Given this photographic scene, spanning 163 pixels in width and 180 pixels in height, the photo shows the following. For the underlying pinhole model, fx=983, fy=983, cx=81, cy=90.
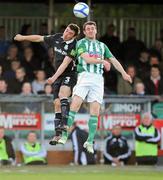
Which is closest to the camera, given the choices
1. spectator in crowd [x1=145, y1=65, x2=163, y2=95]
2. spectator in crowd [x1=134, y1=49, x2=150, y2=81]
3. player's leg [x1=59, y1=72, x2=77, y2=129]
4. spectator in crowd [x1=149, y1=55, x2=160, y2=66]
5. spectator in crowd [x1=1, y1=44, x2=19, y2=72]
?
player's leg [x1=59, y1=72, x2=77, y2=129]

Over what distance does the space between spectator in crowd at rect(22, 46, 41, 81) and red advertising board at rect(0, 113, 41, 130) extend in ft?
6.23

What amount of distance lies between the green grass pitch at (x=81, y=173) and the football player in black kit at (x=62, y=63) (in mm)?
1954

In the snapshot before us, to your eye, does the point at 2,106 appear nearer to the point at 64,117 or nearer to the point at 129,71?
the point at 129,71

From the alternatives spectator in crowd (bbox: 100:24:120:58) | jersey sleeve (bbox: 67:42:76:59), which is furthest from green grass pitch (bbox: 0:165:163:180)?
spectator in crowd (bbox: 100:24:120:58)

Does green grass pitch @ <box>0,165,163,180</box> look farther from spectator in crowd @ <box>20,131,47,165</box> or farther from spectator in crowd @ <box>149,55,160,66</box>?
spectator in crowd @ <box>149,55,160,66</box>

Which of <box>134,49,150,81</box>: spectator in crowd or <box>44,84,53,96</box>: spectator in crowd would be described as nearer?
<box>44,84,53,96</box>: spectator in crowd

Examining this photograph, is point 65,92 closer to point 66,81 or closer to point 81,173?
point 66,81

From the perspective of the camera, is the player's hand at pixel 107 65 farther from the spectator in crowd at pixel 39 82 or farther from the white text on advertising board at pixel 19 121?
the spectator in crowd at pixel 39 82

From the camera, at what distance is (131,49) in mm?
28125

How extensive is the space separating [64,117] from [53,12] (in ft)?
40.0

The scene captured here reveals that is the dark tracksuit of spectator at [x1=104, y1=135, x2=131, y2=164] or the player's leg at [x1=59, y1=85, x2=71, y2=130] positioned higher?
the player's leg at [x1=59, y1=85, x2=71, y2=130]

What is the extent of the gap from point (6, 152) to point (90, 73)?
691cm

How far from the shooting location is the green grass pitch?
20078 millimetres

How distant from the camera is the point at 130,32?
2892 cm
